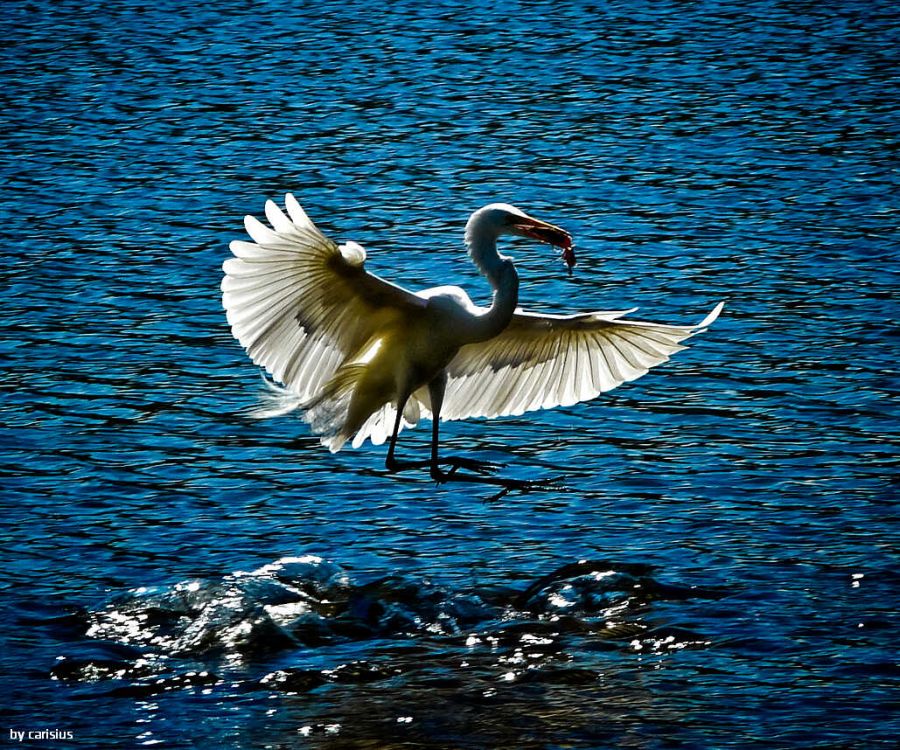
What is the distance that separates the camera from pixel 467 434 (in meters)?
11.5

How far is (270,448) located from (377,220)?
4.47m

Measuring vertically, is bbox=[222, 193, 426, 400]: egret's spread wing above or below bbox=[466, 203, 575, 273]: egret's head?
below

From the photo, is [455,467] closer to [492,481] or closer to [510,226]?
[492,481]

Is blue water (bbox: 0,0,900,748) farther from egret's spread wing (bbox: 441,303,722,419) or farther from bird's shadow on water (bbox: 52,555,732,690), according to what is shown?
egret's spread wing (bbox: 441,303,722,419)

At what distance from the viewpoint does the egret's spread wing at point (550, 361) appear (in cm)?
950

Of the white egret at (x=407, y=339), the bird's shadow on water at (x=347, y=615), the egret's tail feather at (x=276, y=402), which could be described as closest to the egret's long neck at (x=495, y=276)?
the white egret at (x=407, y=339)

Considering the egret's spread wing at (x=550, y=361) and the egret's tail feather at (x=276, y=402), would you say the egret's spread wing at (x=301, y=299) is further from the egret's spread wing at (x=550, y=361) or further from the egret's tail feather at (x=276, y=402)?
the egret's spread wing at (x=550, y=361)

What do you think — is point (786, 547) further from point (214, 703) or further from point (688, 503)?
point (214, 703)

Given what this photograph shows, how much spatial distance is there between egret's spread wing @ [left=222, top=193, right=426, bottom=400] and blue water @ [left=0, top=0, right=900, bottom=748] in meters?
1.24

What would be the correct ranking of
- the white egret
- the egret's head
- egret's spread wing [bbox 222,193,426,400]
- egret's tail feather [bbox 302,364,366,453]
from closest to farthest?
egret's spread wing [bbox 222,193,426,400] < the white egret < the egret's head < egret's tail feather [bbox 302,364,366,453]

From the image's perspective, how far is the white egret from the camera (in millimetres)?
8516

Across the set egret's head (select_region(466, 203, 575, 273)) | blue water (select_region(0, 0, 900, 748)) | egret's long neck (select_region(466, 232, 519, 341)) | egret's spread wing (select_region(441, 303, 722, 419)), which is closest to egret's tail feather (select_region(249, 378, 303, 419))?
blue water (select_region(0, 0, 900, 748))

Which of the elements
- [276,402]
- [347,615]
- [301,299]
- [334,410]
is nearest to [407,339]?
[334,410]

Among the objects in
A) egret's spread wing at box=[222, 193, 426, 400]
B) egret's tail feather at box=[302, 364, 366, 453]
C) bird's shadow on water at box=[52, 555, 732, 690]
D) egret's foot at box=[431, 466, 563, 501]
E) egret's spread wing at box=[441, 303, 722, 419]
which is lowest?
bird's shadow on water at box=[52, 555, 732, 690]
